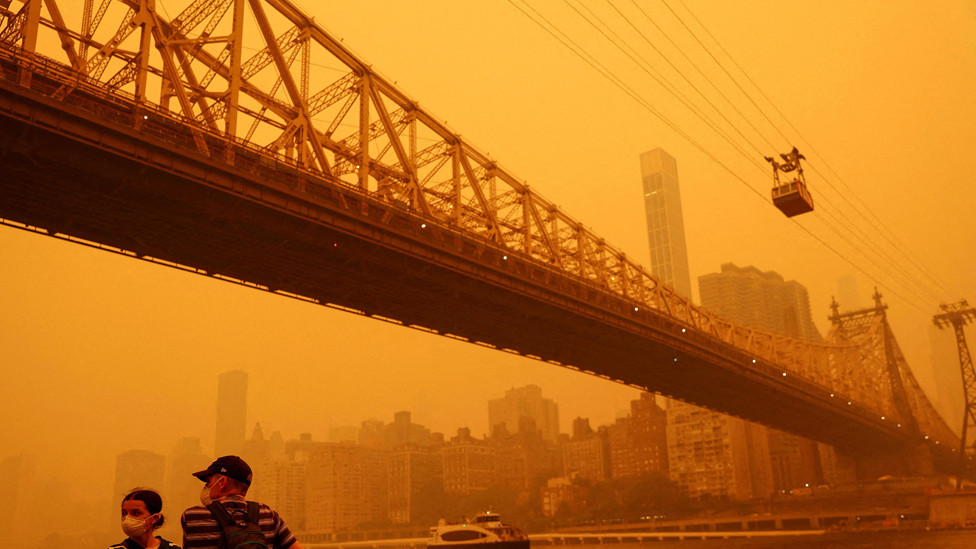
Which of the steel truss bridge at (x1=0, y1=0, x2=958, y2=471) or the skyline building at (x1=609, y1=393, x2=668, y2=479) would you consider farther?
the skyline building at (x1=609, y1=393, x2=668, y2=479)

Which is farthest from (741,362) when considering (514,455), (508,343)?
(514,455)

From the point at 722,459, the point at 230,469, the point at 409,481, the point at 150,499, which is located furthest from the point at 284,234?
the point at 722,459

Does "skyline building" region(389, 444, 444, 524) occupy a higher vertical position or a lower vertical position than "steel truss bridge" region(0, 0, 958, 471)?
lower

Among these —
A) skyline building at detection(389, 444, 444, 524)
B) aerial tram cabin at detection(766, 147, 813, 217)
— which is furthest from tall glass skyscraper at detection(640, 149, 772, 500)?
aerial tram cabin at detection(766, 147, 813, 217)

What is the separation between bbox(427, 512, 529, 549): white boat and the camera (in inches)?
1909

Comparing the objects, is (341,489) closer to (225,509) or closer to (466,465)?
(466,465)

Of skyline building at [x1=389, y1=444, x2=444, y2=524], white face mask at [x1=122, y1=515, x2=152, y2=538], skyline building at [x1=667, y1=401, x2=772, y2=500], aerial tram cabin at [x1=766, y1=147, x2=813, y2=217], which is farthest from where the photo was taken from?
skyline building at [x1=667, y1=401, x2=772, y2=500]

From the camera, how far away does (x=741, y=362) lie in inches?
2640

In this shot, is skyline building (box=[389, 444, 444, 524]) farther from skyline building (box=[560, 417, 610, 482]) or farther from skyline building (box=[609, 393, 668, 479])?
skyline building (box=[560, 417, 610, 482])

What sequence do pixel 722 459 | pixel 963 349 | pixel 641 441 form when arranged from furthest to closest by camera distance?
pixel 641 441
pixel 722 459
pixel 963 349

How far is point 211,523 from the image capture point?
4.95 meters

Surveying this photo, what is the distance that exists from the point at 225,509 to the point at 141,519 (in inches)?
39.3

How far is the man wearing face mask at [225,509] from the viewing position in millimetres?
4922

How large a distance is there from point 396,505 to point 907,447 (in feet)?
224
